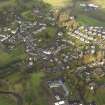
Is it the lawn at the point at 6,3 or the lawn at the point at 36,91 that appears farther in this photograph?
the lawn at the point at 6,3

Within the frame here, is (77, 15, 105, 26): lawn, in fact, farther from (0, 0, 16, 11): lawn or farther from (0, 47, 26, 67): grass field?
(0, 47, 26, 67): grass field

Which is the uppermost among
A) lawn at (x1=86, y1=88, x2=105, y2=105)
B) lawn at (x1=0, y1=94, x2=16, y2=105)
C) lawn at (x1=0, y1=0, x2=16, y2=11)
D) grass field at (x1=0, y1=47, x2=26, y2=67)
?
lawn at (x1=0, y1=0, x2=16, y2=11)

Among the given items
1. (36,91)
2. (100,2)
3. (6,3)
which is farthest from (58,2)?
(36,91)

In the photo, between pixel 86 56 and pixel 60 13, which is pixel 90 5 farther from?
pixel 86 56

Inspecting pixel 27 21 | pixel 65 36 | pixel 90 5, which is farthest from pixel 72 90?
pixel 90 5

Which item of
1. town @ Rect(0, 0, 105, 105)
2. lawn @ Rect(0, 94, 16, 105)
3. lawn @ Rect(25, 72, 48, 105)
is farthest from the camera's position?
town @ Rect(0, 0, 105, 105)

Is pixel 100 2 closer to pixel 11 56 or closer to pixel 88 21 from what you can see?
pixel 88 21

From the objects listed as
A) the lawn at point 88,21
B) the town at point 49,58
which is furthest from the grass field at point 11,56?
the lawn at point 88,21

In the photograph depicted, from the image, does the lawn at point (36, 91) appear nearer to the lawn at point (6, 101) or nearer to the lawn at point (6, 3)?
the lawn at point (6, 101)

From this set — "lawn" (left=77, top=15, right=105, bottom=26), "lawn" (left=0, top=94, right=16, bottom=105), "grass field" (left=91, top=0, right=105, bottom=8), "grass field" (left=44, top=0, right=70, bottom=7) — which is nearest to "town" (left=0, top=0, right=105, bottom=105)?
"lawn" (left=0, top=94, right=16, bottom=105)

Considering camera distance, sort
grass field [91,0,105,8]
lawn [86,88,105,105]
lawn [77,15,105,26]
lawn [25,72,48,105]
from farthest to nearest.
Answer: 1. grass field [91,0,105,8]
2. lawn [77,15,105,26]
3. lawn [86,88,105,105]
4. lawn [25,72,48,105]

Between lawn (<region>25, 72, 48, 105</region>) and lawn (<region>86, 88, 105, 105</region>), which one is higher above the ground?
lawn (<region>25, 72, 48, 105</region>)
